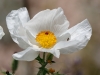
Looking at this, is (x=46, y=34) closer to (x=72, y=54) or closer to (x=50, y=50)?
(x=50, y=50)

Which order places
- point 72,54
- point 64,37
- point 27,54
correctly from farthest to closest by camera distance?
point 72,54 → point 64,37 → point 27,54

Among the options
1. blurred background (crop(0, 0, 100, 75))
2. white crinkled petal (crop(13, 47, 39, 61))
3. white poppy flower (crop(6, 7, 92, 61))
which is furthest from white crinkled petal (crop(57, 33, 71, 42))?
blurred background (crop(0, 0, 100, 75))

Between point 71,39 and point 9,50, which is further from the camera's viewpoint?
point 9,50

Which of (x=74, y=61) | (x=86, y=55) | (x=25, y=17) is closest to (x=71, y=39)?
(x=25, y=17)

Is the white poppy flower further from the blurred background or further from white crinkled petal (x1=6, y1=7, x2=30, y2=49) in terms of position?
the blurred background

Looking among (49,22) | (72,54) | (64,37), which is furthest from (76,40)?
(72,54)

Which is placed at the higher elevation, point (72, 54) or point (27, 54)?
point (72, 54)

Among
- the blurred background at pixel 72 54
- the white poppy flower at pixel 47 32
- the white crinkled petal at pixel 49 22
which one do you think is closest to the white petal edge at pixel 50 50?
the white poppy flower at pixel 47 32

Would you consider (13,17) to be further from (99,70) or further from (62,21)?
(99,70)
